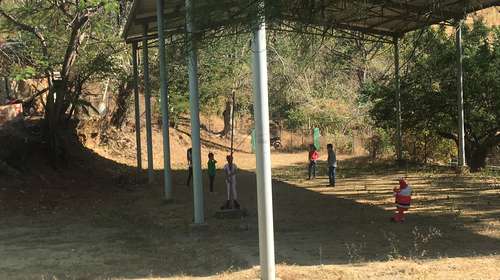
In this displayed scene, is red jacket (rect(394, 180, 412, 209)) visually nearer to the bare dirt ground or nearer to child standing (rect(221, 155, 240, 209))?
the bare dirt ground

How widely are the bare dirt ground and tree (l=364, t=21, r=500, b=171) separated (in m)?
3.72

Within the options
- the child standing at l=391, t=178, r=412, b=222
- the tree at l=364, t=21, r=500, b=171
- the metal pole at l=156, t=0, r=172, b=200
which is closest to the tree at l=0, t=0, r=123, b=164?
the metal pole at l=156, t=0, r=172, b=200

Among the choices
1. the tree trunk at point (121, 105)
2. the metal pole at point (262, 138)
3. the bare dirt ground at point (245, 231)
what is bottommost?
the bare dirt ground at point (245, 231)

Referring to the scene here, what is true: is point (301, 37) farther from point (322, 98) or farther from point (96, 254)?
point (322, 98)

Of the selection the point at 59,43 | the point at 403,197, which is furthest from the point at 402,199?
the point at 59,43

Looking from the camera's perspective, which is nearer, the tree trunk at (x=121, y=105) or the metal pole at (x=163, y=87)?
the metal pole at (x=163, y=87)

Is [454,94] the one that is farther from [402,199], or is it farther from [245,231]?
[245,231]

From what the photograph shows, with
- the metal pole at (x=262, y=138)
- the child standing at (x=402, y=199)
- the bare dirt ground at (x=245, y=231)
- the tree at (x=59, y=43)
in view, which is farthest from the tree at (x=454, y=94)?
the metal pole at (x=262, y=138)

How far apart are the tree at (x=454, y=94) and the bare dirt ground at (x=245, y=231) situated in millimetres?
3724

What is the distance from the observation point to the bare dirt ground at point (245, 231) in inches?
297

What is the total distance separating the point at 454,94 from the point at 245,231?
13.8m

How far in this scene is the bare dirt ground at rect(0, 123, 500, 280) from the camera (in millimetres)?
7535

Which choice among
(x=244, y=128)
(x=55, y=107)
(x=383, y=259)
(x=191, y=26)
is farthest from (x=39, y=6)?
(x=244, y=128)

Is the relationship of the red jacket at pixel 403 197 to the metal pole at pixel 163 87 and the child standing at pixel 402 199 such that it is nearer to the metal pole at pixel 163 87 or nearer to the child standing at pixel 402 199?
the child standing at pixel 402 199
